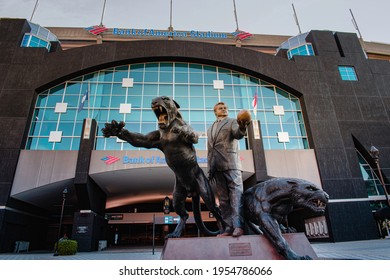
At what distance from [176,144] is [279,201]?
6.09ft

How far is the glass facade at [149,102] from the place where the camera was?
69.3ft

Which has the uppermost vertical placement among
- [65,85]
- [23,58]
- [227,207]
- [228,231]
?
[23,58]

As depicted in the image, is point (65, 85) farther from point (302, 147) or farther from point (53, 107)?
point (302, 147)

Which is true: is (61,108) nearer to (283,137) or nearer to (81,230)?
(81,230)

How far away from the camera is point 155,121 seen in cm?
2203

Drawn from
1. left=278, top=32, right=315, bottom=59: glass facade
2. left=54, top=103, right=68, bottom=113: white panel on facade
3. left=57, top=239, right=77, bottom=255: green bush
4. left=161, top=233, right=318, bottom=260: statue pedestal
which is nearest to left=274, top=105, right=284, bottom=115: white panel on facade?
left=278, top=32, right=315, bottom=59: glass facade

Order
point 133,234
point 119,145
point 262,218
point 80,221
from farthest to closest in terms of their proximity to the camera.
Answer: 1. point 133,234
2. point 119,145
3. point 80,221
4. point 262,218

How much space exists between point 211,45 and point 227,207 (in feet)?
76.2

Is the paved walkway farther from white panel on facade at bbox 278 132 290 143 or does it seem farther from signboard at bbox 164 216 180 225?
signboard at bbox 164 216 180 225

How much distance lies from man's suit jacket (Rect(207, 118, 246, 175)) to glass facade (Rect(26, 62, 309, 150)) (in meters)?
16.5

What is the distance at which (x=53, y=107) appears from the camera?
22.1m

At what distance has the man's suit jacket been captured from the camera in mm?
4145

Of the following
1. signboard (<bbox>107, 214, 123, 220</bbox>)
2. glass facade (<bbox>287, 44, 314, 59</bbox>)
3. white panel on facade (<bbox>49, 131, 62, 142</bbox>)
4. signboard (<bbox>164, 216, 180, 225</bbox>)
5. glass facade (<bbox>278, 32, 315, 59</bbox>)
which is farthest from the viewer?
signboard (<bbox>107, 214, 123, 220</bbox>)

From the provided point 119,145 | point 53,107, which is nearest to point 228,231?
point 119,145
